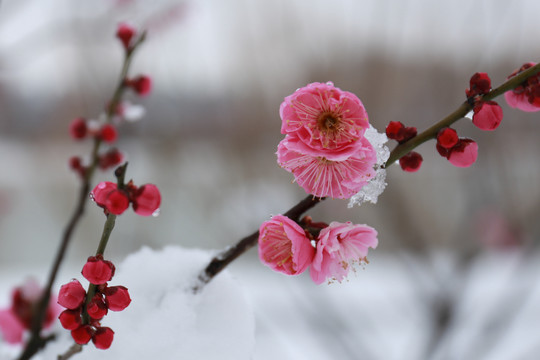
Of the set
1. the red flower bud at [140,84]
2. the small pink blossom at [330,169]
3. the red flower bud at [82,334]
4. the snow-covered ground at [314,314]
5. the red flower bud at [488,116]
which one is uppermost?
the red flower bud at [488,116]

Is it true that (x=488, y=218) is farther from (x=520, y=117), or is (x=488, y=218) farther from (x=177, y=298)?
(x=177, y=298)

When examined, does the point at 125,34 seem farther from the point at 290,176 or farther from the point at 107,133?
the point at 290,176

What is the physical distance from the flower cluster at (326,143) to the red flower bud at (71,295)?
23 centimetres

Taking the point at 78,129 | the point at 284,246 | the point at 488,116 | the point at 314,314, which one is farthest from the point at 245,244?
the point at 314,314

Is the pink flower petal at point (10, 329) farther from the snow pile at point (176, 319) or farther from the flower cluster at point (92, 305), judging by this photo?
the flower cluster at point (92, 305)

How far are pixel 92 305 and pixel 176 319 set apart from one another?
11 centimetres

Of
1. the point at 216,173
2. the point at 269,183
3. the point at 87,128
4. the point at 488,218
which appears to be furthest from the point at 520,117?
the point at 87,128

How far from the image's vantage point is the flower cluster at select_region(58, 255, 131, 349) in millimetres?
411

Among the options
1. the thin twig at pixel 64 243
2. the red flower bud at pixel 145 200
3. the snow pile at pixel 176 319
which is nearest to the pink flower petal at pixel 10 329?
the thin twig at pixel 64 243

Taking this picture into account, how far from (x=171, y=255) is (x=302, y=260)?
0.21m

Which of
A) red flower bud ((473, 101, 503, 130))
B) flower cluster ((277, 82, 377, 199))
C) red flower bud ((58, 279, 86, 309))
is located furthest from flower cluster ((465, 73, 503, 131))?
red flower bud ((58, 279, 86, 309))

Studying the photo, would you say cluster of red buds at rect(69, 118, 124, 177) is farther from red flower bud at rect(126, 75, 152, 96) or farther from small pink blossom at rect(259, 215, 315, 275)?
small pink blossom at rect(259, 215, 315, 275)

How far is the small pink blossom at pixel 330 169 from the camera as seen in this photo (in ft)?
1.37

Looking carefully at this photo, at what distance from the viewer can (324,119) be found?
1.58ft
